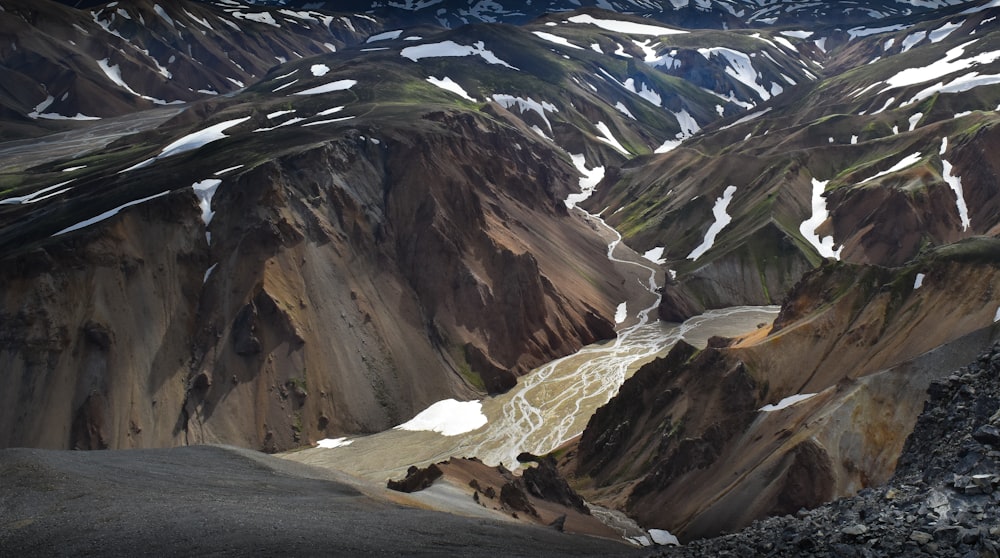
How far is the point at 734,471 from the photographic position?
1740 inches

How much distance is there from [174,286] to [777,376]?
53407 mm

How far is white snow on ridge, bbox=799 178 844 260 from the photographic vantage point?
4144 inches

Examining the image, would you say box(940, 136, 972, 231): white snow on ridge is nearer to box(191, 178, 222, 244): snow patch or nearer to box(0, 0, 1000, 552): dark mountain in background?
box(0, 0, 1000, 552): dark mountain in background

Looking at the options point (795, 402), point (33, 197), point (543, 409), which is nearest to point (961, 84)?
point (543, 409)

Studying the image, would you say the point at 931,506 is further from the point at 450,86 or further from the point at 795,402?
the point at 450,86

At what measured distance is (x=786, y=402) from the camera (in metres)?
48.2

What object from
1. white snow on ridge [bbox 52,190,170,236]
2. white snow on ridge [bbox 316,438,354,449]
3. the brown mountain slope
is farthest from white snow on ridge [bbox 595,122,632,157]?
white snow on ridge [bbox 316,438,354,449]

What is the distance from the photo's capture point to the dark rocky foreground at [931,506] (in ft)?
54.5

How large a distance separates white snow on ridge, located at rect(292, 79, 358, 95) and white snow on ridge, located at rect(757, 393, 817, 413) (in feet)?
384

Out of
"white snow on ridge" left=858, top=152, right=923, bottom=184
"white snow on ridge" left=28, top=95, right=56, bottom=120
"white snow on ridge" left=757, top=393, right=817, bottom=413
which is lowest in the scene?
"white snow on ridge" left=757, top=393, right=817, bottom=413

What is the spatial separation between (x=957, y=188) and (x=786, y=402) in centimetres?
7236

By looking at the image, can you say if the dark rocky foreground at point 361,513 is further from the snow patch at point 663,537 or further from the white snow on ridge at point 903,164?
the white snow on ridge at point 903,164

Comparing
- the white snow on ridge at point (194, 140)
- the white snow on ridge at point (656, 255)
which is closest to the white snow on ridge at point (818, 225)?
the white snow on ridge at point (656, 255)

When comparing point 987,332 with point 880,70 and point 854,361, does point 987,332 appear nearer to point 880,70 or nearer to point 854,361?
point 854,361
